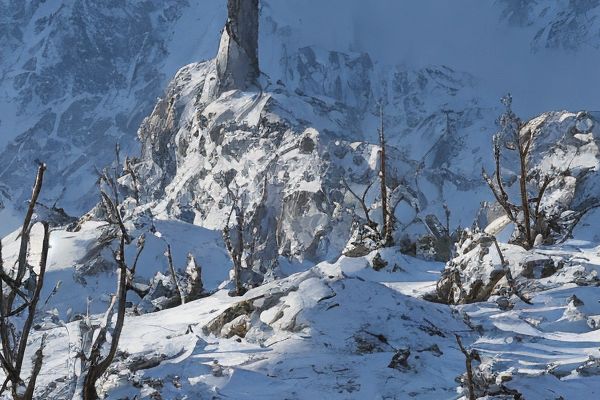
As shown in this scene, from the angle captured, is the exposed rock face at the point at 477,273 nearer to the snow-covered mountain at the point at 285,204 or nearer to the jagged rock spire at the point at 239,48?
the snow-covered mountain at the point at 285,204

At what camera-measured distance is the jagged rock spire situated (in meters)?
55.0

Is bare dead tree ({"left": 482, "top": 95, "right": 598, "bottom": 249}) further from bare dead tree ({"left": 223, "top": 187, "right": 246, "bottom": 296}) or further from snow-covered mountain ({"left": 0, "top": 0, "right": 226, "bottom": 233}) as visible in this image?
snow-covered mountain ({"left": 0, "top": 0, "right": 226, "bottom": 233})

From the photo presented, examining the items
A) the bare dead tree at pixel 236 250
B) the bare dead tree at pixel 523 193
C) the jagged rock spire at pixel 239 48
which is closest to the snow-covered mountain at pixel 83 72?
the jagged rock spire at pixel 239 48

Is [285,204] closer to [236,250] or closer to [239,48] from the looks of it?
[239,48]

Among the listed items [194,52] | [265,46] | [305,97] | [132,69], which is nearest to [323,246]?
[305,97]

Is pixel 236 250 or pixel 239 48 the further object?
pixel 239 48

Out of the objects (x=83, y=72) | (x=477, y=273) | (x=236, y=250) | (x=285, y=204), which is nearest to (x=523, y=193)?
(x=477, y=273)

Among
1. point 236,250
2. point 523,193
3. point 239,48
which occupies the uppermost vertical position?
point 239,48

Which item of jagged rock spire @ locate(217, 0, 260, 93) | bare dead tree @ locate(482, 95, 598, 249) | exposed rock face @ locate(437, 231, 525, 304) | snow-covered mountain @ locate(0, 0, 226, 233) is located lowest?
exposed rock face @ locate(437, 231, 525, 304)

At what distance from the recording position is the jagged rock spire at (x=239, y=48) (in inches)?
2164

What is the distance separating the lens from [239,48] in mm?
57344

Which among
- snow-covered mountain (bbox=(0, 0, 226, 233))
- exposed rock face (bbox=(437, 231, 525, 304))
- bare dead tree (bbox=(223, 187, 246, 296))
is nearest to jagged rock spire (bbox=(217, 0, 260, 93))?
bare dead tree (bbox=(223, 187, 246, 296))

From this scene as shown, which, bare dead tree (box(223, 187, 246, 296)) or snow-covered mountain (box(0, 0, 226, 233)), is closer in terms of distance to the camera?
bare dead tree (box(223, 187, 246, 296))

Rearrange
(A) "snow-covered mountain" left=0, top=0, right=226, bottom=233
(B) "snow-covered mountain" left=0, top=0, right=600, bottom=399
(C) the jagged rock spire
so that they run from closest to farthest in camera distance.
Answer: (B) "snow-covered mountain" left=0, top=0, right=600, bottom=399 → (C) the jagged rock spire → (A) "snow-covered mountain" left=0, top=0, right=226, bottom=233
